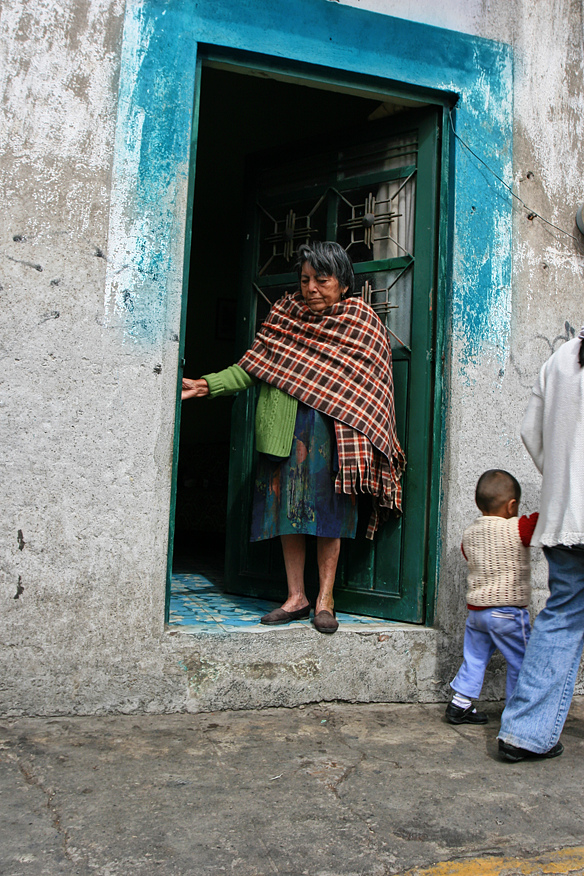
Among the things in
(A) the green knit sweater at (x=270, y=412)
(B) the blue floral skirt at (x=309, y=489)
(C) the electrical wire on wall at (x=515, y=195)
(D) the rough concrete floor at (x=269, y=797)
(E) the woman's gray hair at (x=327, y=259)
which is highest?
(C) the electrical wire on wall at (x=515, y=195)

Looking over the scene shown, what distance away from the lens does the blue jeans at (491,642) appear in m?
3.06

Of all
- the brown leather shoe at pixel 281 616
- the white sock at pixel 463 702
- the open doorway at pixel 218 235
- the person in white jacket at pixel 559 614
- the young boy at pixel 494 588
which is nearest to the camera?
the person in white jacket at pixel 559 614

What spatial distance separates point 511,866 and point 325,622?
1.46m

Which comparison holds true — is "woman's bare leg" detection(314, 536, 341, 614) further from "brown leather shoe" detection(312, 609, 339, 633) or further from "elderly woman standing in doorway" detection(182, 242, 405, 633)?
"brown leather shoe" detection(312, 609, 339, 633)

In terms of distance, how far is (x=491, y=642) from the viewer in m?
3.16

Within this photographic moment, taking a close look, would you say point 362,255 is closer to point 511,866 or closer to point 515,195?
point 515,195

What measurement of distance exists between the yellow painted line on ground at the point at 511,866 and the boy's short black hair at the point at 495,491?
4.69ft

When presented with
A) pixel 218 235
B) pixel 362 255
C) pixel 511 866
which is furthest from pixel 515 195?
pixel 218 235

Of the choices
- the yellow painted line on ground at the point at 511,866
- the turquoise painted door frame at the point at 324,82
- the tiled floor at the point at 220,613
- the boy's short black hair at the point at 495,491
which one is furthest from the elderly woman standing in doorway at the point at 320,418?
the yellow painted line on ground at the point at 511,866

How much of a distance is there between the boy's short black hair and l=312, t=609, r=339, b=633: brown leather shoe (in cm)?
85

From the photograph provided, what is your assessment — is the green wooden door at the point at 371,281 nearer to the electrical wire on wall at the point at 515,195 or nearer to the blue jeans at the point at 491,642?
the electrical wire on wall at the point at 515,195

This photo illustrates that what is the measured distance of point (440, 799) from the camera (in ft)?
7.77

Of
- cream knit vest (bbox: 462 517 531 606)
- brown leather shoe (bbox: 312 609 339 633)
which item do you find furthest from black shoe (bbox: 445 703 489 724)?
brown leather shoe (bbox: 312 609 339 633)

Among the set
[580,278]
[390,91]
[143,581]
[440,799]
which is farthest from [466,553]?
[390,91]
